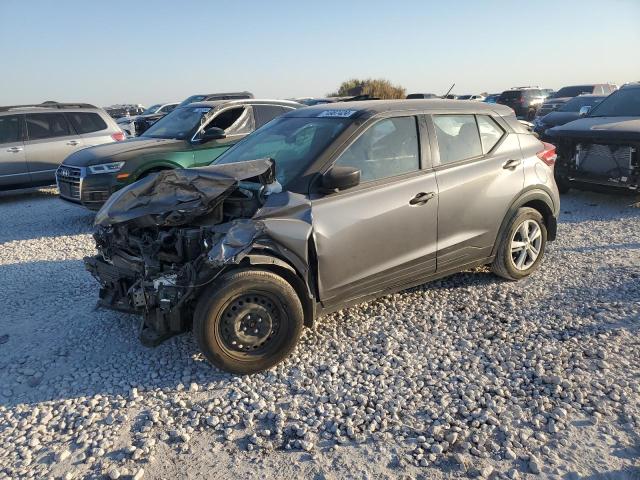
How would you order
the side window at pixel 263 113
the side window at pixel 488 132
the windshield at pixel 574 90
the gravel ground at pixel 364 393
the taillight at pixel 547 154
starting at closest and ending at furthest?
the gravel ground at pixel 364 393
the side window at pixel 488 132
the taillight at pixel 547 154
the side window at pixel 263 113
the windshield at pixel 574 90

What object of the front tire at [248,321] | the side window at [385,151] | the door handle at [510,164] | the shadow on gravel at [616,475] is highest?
the side window at [385,151]

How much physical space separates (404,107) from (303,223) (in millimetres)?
1535

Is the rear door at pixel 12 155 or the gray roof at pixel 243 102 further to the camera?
the rear door at pixel 12 155

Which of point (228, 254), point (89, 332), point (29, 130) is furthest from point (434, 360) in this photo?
point (29, 130)

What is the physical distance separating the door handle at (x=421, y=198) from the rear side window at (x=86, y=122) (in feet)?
29.5

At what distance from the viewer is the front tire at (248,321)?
3.53 meters

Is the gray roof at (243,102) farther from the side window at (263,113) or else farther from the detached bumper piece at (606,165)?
the detached bumper piece at (606,165)

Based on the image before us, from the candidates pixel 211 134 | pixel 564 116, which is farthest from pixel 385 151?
pixel 564 116

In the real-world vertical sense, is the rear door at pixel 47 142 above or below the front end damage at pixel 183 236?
above

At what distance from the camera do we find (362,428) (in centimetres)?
310

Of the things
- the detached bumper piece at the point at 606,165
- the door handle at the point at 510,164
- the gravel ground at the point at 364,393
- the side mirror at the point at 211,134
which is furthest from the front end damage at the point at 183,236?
the detached bumper piece at the point at 606,165

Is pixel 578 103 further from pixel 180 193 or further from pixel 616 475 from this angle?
pixel 616 475

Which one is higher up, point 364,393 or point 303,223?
point 303,223

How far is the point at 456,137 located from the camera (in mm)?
4738
